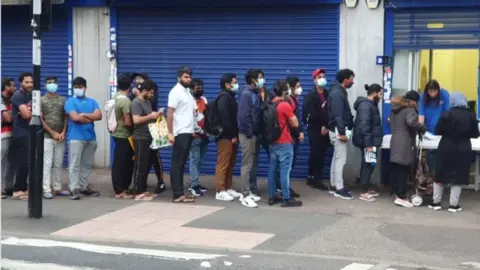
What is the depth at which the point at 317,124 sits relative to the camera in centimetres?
1187

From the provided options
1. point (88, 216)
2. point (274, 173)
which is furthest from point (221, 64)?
point (88, 216)

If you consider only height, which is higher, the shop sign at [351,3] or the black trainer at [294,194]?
the shop sign at [351,3]

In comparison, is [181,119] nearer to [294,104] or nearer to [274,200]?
[294,104]

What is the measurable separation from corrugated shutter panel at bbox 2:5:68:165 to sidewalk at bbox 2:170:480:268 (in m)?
3.91

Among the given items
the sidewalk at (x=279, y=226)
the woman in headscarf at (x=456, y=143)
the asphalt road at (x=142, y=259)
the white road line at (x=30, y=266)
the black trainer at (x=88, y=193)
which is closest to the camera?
the white road line at (x=30, y=266)

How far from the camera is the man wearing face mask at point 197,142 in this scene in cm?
1117

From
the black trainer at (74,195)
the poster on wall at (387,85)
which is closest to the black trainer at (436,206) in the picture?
the poster on wall at (387,85)

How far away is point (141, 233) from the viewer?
8906 millimetres

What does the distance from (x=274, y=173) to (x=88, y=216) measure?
2657 millimetres

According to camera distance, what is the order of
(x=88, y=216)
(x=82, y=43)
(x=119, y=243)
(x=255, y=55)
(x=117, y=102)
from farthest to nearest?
(x=82, y=43), (x=255, y=55), (x=117, y=102), (x=88, y=216), (x=119, y=243)

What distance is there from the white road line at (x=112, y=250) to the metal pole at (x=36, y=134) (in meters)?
0.99

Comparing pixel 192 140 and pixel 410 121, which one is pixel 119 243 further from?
pixel 410 121

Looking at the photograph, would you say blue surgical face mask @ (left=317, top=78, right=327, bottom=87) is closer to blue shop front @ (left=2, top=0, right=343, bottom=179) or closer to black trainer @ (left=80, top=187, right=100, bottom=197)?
blue shop front @ (left=2, top=0, right=343, bottom=179)

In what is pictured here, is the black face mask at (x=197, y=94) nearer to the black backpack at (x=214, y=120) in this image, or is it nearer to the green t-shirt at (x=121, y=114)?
the black backpack at (x=214, y=120)
